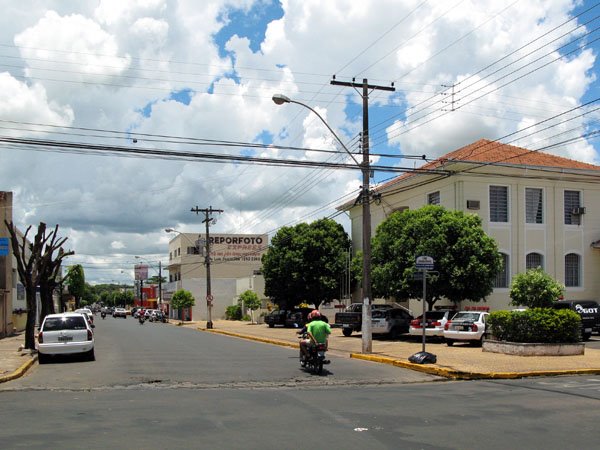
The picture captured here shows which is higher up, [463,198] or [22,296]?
[463,198]

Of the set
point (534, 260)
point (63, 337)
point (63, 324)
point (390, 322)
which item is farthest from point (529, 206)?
point (63, 337)

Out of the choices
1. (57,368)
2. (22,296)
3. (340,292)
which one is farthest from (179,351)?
(22,296)

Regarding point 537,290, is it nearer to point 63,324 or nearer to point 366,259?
point 366,259

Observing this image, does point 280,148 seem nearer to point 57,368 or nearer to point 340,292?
point 57,368

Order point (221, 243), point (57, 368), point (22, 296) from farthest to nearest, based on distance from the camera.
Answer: point (221, 243) → point (22, 296) → point (57, 368)

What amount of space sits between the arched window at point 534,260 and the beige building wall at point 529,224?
0.20m

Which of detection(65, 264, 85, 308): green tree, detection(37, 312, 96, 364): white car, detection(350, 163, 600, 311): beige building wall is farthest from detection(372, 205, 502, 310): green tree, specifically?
detection(65, 264, 85, 308): green tree

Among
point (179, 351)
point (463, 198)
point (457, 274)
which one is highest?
point (463, 198)

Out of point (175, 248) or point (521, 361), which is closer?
point (521, 361)

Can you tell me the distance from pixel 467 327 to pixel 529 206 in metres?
14.1

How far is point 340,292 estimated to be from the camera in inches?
1874

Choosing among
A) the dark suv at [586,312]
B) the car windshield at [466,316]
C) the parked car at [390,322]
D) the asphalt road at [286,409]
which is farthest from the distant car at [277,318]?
the asphalt road at [286,409]

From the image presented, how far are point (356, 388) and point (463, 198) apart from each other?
72.3 ft

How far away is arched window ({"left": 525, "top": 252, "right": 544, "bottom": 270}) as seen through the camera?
35875mm
